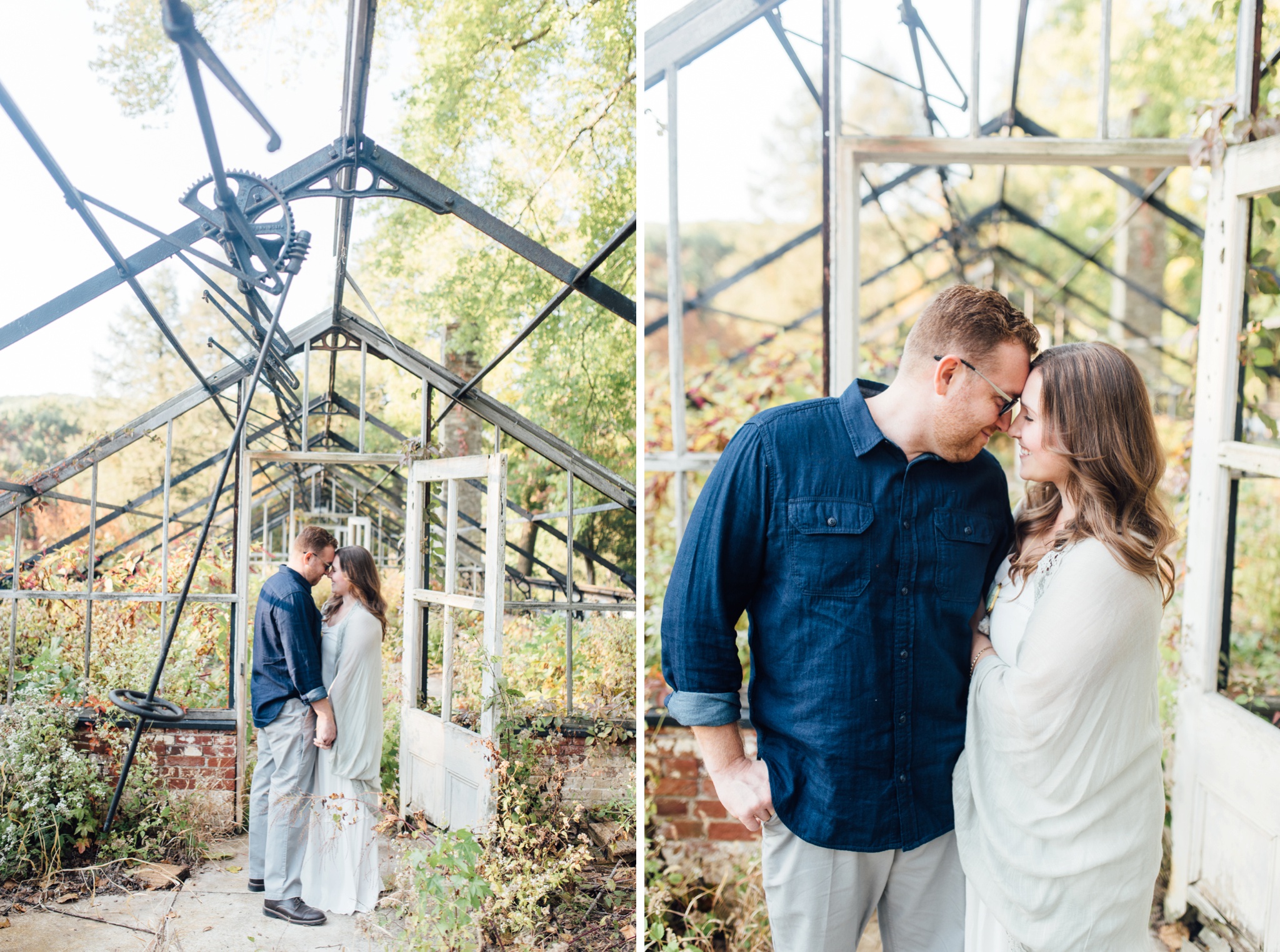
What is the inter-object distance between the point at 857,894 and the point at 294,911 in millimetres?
1474

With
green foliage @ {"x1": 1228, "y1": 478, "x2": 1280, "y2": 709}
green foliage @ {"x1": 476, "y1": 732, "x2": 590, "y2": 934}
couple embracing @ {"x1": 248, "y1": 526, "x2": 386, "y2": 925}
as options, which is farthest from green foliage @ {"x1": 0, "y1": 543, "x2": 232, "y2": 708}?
green foliage @ {"x1": 1228, "y1": 478, "x2": 1280, "y2": 709}

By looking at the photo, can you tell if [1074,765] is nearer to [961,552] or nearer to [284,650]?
[961,552]

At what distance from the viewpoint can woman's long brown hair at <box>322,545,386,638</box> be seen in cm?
238

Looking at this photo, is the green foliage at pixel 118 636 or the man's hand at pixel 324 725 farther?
the man's hand at pixel 324 725

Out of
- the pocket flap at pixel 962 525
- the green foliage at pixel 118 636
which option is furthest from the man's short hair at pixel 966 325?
the green foliage at pixel 118 636

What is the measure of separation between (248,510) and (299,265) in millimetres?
774

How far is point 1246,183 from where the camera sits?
2.33 meters

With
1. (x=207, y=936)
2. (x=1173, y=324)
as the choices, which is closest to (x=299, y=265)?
(x=207, y=936)

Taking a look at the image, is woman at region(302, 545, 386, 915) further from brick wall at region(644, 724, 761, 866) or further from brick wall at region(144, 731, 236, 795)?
brick wall at region(644, 724, 761, 866)

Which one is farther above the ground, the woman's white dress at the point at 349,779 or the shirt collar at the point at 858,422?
the shirt collar at the point at 858,422

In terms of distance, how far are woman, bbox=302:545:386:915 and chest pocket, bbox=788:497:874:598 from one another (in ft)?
4.73

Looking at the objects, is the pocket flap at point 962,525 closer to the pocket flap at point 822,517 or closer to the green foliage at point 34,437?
the pocket flap at point 822,517

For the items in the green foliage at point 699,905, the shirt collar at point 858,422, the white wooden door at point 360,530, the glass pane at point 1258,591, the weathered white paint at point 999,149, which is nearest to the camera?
the shirt collar at point 858,422

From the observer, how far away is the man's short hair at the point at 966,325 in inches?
57.4
